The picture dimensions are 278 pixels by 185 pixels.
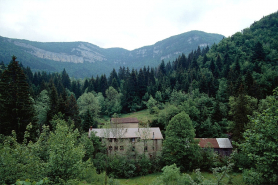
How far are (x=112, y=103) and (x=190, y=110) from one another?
34.1m

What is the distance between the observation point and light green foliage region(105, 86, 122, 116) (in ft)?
222

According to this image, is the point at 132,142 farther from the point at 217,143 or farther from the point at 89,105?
the point at 89,105

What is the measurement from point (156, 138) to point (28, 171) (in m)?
28.6

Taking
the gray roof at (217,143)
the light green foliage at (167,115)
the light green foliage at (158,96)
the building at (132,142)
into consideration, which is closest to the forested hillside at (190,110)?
the light green foliage at (167,115)

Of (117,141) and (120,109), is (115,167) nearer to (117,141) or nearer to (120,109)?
(117,141)

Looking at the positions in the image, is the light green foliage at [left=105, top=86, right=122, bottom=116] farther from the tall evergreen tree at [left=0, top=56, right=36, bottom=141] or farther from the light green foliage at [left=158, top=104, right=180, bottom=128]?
the tall evergreen tree at [left=0, top=56, right=36, bottom=141]

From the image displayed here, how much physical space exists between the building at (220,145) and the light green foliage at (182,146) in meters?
4.15

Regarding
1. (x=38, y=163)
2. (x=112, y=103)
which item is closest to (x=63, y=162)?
(x=38, y=163)

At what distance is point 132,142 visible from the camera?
37781 mm

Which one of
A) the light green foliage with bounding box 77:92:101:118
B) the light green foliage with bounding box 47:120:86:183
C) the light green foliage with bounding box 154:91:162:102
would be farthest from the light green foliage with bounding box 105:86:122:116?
the light green foliage with bounding box 47:120:86:183

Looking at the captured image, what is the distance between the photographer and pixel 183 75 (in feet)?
252

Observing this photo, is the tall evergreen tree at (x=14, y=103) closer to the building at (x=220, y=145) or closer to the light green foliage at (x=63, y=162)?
the light green foliage at (x=63, y=162)

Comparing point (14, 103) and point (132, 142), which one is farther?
point (132, 142)

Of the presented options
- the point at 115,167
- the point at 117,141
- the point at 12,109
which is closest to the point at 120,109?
the point at 117,141
